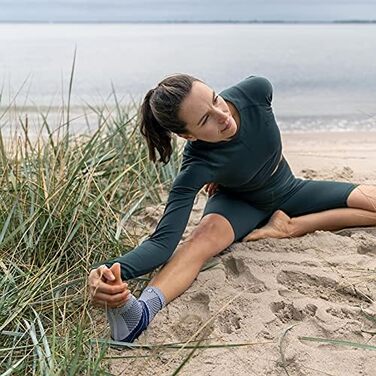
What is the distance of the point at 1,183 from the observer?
2.72m

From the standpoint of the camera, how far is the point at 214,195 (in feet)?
9.28

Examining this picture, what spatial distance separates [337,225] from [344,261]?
1.13ft

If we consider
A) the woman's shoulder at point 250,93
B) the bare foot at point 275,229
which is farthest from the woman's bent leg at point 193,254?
the woman's shoulder at point 250,93

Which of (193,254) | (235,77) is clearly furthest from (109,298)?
(235,77)

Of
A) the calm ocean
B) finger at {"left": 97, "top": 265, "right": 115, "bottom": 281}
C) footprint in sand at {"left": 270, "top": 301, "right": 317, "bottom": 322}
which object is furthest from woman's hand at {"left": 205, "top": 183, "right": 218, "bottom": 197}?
the calm ocean

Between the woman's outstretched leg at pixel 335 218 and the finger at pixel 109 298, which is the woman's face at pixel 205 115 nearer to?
the woman's outstretched leg at pixel 335 218

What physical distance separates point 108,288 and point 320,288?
747 mm

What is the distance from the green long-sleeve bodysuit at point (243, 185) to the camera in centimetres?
234

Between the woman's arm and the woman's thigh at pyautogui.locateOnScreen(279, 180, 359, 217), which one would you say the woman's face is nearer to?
the woman's arm

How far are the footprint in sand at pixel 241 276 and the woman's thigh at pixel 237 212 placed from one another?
6.0 inches

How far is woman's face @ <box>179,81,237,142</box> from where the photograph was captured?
2.36 metres

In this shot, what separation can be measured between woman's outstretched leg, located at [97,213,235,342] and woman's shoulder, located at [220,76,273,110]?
46cm

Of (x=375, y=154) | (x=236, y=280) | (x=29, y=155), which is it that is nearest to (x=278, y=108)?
(x=375, y=154)

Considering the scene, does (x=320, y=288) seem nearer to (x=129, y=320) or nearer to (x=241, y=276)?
(x=241, y=276)
